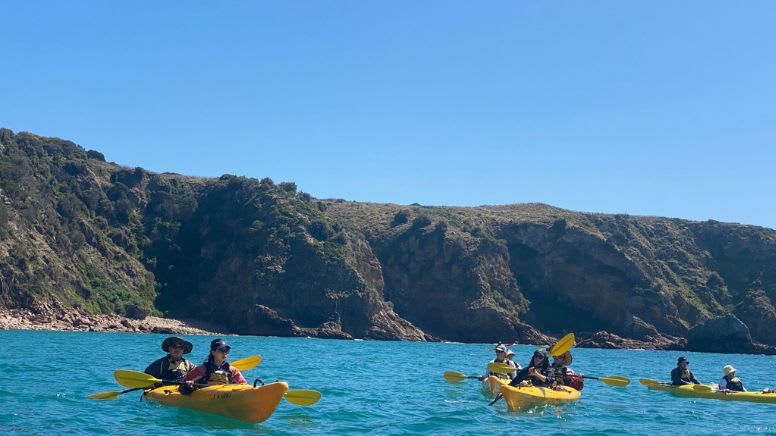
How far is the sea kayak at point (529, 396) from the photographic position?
19625 millimetres

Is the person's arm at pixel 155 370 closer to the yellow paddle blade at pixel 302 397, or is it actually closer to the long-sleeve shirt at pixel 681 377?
the yellow paddle blade at pixel 302 397

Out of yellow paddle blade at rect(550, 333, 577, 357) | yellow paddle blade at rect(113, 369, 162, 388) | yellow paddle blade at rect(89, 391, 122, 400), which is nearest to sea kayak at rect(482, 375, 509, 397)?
yellow paddle blade at rect(550, 333, 577, 357)

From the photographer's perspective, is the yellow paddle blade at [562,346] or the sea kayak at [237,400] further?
the yellow paddle blade at [562,346]

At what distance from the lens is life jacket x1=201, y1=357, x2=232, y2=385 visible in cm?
1691

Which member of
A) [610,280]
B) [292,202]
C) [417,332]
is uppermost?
[292,202]

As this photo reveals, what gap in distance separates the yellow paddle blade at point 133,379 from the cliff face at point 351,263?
5655cm

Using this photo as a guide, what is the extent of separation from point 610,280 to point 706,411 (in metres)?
71.6

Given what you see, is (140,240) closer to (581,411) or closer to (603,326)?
(603,326)

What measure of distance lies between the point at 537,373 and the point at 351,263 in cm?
6565

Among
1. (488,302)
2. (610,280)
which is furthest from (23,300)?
(610,280)

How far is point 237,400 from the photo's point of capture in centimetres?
1582

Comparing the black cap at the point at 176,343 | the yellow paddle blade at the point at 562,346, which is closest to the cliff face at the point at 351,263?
the black cap at the point at 176,343

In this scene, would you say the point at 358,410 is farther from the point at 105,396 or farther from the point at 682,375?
the point at 682,375

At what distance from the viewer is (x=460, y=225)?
102 meters
